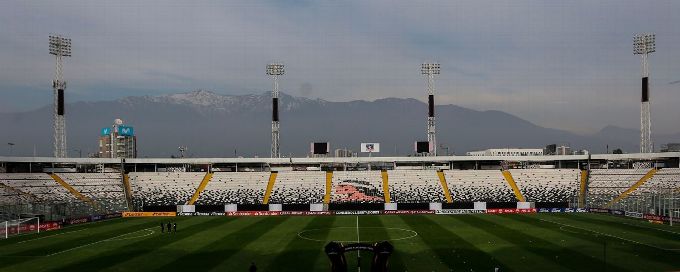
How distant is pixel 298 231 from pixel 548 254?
27.9 m

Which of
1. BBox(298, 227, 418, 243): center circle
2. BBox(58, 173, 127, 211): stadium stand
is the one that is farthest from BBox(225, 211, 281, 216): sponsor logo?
BBox(298, 227, 418, 243): center circle

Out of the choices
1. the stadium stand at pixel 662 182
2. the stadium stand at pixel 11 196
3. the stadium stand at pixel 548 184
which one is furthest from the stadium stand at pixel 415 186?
the stadium stand at pixel 11 196

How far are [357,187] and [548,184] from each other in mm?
33790

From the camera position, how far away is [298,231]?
61.2m

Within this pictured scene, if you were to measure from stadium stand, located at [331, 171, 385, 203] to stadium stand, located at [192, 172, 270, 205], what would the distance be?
13.1 metres

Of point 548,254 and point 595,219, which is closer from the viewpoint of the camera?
point 548,254

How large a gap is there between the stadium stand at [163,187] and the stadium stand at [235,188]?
3.06 meters

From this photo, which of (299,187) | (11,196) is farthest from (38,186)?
(299,187)

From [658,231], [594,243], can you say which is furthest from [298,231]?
[658,231]

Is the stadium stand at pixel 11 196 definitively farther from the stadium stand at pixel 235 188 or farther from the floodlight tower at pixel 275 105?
the floodlight tower at pixel 275 105

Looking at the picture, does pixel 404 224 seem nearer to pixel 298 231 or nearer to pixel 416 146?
pixel 298 231

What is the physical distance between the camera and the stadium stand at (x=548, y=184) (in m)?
88.7

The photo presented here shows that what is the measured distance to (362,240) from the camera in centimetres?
5312

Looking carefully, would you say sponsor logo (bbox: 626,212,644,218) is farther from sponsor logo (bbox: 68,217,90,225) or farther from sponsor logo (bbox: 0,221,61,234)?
sponsor logo (bbox: 0,221,61,234)
